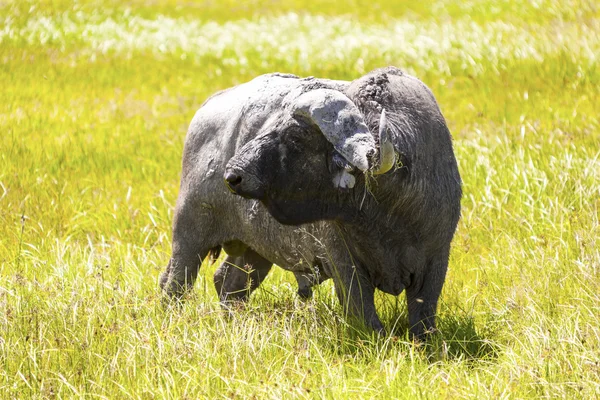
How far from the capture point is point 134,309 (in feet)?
17.6

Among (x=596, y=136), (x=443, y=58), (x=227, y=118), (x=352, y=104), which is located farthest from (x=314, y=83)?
(x=443, y=58)

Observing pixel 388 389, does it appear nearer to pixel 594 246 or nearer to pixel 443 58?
pixel 594 246

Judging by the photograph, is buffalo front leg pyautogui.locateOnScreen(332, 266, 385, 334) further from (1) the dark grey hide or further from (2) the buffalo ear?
(2) the buffalo ear

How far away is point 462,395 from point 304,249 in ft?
4.81

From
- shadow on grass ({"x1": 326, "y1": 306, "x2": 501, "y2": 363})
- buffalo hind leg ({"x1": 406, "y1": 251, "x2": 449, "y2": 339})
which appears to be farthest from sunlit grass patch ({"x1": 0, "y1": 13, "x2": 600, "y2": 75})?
buffalo hind leg ({"x1": 406, "y1": 251, "x2": 449, "y2": 339})

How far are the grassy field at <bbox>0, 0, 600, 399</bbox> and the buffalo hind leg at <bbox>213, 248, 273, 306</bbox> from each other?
157 millimetres

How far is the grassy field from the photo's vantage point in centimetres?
446

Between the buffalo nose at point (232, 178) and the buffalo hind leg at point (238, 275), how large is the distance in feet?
5.65

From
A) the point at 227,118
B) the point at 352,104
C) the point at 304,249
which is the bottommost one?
the point at 304,249

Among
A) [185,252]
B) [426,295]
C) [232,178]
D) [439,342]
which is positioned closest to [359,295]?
[426,295]

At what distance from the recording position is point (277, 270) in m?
6.64

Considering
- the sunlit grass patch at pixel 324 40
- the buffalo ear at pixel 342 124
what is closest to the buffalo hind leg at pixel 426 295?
the buffalo ear at pixel 342 124

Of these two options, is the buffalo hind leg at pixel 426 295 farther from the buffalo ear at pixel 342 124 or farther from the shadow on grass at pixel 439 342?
the buffalo ear at pixel 342 124

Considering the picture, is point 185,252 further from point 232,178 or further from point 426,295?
point 426,295
